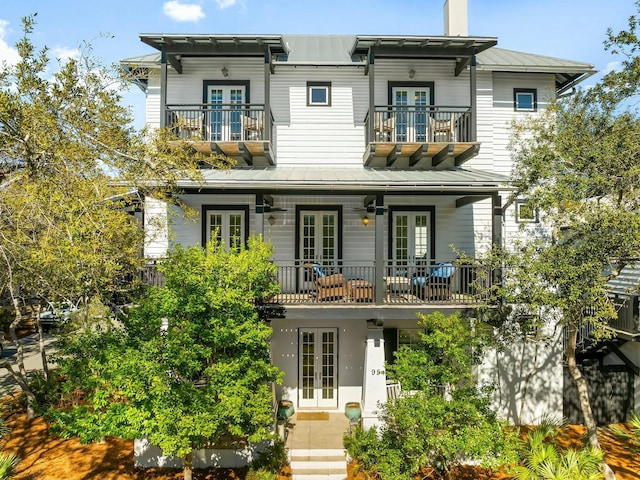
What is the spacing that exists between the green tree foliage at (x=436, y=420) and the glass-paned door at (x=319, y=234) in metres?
4.88

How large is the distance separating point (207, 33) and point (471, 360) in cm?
1256

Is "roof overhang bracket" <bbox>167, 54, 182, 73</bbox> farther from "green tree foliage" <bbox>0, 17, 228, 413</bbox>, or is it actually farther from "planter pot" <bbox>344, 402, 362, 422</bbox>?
"planter pot" <bbox>344, 402, 362, 422</bbox>

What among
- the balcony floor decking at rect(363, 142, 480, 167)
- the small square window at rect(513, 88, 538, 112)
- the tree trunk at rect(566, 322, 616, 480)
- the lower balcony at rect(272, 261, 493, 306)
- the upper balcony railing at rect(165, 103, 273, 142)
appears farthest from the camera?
the small square window at rect(513, 88, 538, 112)

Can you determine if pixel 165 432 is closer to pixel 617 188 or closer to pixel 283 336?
pixel 283 336

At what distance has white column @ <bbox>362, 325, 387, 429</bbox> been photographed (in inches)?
411

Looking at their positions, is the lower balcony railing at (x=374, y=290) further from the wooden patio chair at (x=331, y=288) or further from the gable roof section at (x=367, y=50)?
the gable roof section at (x=367, y=50)

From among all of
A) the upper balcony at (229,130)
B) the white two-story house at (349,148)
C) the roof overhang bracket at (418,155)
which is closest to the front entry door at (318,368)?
the white two-story house at (349,148)

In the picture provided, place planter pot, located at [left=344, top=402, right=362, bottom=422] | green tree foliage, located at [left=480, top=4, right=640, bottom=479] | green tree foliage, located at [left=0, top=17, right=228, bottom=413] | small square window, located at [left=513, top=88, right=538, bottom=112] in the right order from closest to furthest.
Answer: green tree foliage, located at [left=0, top=17, right=228, bottom=413]
green tree foliage, located at [left=480, top=4, right=640, bottom=479]
planter pot, located at [left=344, top=402, right=362, bottom=422]
small square window, located at [left=513, top=88, right=538, bottom=112]

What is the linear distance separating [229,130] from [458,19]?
34.5 feet

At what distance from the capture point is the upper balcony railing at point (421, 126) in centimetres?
1250

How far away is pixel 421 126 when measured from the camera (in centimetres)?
1340

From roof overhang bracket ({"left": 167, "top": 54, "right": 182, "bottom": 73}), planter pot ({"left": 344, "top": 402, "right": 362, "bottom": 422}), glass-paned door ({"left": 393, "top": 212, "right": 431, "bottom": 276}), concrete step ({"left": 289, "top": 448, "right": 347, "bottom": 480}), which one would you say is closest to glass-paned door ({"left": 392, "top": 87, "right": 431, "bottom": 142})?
glass-paned door ({"left": 393, "top": 212, "right": 431, "bottom": 276})

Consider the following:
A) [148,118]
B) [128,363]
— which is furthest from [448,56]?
[128,363]

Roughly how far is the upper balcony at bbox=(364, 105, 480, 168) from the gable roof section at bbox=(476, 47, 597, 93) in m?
2.27
